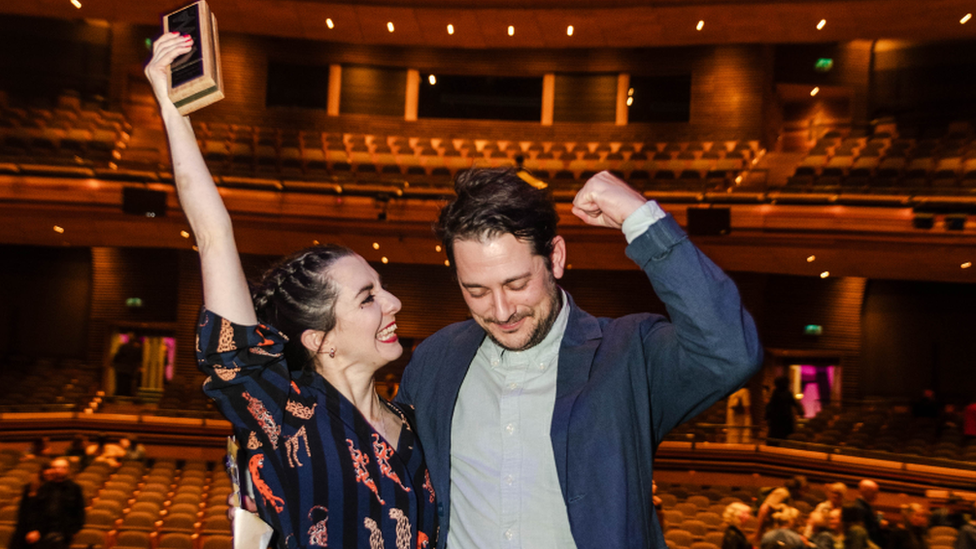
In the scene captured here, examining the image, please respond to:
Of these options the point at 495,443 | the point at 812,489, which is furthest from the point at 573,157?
the point at 495,443

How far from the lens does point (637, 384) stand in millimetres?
1355

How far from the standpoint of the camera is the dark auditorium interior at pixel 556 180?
9.58 metres

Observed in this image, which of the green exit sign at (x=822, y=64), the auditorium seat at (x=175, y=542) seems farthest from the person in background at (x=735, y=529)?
the green exit sign at (x=822, y=64)

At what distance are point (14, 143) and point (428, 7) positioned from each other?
18.9 feet

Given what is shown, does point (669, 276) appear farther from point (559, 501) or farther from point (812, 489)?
point (812, 489)

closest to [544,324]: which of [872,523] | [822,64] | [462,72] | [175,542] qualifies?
[175,542]

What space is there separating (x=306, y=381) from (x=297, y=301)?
0.51 ft

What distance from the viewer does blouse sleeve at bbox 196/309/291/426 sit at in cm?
128

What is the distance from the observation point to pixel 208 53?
1323 mm

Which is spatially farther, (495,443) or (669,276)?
(495,443)

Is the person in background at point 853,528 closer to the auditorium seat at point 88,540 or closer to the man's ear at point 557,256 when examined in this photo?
the man's ear at point 557,256

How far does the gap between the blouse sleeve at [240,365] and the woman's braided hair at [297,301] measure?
152 mm

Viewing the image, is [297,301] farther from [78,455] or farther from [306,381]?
[78,455]

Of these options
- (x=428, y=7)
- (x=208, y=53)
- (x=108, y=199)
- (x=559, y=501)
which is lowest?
(x=559, y=501)
